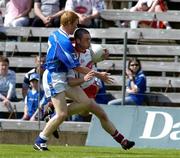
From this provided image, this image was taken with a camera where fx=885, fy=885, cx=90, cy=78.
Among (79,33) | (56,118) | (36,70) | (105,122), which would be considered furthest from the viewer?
(36,70)

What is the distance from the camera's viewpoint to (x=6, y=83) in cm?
1831

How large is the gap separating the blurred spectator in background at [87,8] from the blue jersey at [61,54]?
6.50 m

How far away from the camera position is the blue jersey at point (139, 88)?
17.3m

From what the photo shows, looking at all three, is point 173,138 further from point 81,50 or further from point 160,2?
point 160,2

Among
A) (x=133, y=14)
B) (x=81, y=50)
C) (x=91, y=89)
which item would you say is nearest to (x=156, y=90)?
(x=133, y=14)

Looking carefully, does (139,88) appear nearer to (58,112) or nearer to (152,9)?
(152,9)

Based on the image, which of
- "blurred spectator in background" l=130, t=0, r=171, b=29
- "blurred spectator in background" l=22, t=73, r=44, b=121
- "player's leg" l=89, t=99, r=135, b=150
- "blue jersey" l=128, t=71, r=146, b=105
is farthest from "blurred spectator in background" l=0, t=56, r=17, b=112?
"player's leg" l=89, t=99, r=135, b=150

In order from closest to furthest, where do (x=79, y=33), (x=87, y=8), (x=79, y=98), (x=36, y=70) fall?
(x=79, y=98), (x=79, y=33), (x=36, y=70), (x=87, y=8)

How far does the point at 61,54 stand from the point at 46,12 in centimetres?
732

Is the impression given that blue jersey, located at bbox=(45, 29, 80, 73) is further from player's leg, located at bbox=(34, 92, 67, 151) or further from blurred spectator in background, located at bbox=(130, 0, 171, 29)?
blurred spectator in background, located at bbox=(130, 0, 171, 29)

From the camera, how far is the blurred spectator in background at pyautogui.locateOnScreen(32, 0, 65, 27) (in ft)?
65.1

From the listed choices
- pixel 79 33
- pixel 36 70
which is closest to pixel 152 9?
pixel 36 70

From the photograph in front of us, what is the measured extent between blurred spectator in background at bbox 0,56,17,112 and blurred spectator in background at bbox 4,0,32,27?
2215 mm

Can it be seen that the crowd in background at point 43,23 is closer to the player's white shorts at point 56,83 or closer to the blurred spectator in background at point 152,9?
the blurred spectator in background at point 152,9
